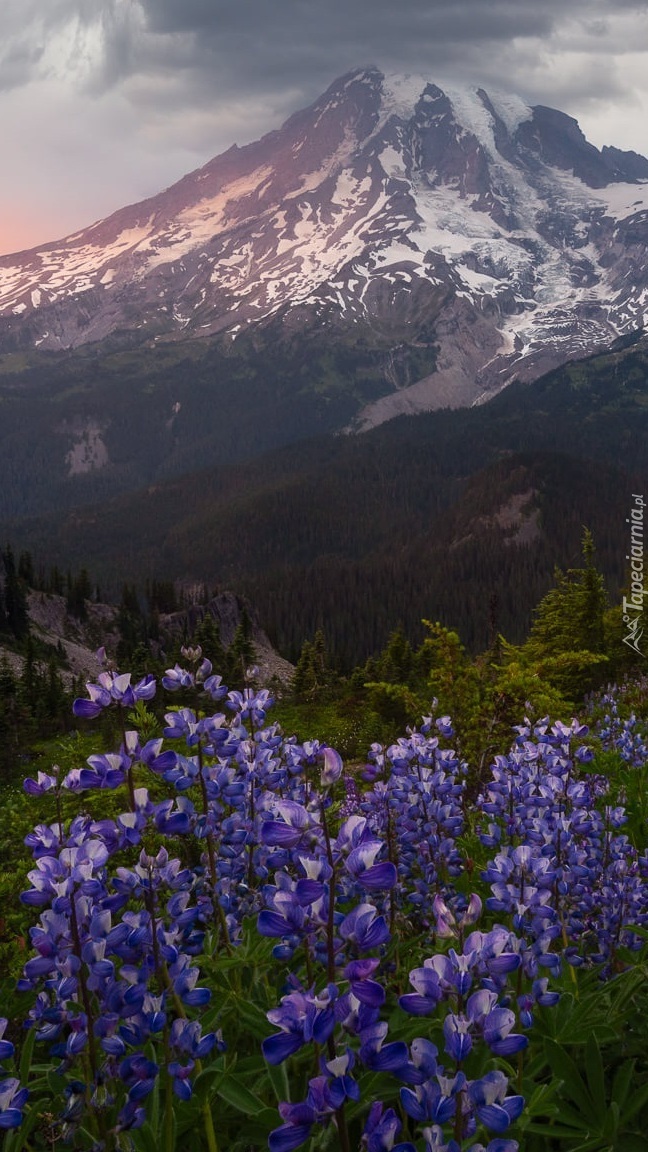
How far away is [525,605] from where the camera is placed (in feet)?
506

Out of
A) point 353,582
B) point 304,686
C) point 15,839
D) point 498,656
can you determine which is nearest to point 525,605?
point 353,582

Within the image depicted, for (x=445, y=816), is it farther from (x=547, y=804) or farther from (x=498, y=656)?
(x=498, y=656)

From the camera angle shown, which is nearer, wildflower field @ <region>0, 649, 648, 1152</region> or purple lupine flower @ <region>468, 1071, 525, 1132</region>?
purple lupine flower @ <region>468, 1071, 525, 1132</region>

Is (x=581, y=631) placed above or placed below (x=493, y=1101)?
below

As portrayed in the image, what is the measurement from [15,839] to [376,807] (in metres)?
10.2

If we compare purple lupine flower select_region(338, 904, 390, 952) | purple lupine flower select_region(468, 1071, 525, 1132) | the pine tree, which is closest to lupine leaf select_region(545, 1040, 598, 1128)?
purple lupine flower select_region(468, 1071, 525, 1132)

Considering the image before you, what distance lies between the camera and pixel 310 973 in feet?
11.5

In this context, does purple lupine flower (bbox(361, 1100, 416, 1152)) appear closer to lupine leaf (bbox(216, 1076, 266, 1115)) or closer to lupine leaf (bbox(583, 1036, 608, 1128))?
lupine leaf (bbox(216, 1076, 266, 1115))

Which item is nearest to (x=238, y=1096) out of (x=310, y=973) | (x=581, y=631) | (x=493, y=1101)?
(x=310, y=973)

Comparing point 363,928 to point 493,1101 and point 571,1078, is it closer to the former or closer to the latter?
point 493,1101

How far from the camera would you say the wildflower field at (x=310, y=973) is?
233 cm

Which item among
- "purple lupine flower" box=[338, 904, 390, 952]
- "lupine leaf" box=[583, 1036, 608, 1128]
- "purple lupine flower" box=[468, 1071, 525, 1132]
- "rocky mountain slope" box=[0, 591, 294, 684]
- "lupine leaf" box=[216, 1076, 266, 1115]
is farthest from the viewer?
"rocky mountain slope" box=[0, 591, 294, 684]

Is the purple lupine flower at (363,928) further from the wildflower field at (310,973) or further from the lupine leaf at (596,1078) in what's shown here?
the lupine leaf at (596,1078)

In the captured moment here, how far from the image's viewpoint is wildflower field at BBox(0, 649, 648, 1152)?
7.65 feet
